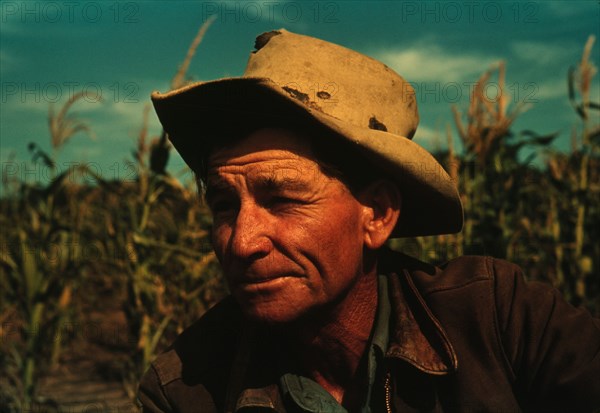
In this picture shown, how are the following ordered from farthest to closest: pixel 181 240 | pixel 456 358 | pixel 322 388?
pixel 181 240
pixel 322 388
pixel 456 358

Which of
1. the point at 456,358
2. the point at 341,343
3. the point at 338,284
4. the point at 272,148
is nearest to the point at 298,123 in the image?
the point at 272,148

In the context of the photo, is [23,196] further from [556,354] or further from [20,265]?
[556,354]

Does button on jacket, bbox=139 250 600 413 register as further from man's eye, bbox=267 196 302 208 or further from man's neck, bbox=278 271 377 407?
man's eye, bbox=267 196 302 208

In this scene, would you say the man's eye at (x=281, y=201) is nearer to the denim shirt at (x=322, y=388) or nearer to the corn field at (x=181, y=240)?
the denim shirt at (x=322, y=388)

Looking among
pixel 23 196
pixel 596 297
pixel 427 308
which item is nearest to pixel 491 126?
pixel 596 297

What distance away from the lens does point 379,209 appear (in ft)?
7.25

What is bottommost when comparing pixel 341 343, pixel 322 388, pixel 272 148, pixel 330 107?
pixel 322 388

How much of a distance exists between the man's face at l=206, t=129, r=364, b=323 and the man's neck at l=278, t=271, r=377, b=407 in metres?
0.12

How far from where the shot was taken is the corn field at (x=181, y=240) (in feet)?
14.0

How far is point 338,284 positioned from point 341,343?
0.26m

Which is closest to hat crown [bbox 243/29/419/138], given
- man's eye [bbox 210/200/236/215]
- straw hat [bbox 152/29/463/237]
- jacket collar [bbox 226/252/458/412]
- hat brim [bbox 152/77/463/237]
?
straw hat [bbox 152/29/463/237]

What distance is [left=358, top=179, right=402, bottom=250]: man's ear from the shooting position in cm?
216

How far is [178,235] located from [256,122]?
273 cm

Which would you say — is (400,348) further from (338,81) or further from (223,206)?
(338,81)
